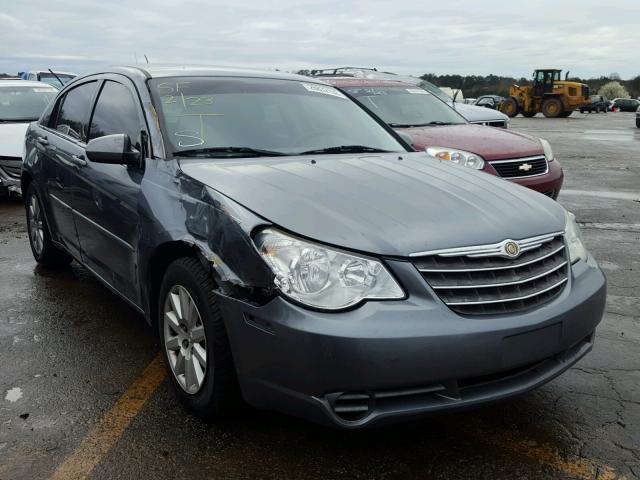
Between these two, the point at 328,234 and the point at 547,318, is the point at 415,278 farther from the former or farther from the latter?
the point at 547,318

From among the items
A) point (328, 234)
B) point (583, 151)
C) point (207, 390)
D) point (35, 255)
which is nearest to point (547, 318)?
point (328, 234)

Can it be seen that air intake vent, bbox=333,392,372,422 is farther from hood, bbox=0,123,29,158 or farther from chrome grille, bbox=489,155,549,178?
hood, bbox=0,123,29,158

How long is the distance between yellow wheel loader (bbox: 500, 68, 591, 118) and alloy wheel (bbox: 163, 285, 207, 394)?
38181 millimetres

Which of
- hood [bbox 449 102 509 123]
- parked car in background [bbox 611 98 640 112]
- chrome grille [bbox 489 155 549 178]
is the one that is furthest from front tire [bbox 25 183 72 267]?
parked car in background [bbox 611 98 640 112]

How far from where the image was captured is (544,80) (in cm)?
3781

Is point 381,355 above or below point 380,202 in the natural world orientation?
below

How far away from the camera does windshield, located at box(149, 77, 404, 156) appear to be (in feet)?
11.4

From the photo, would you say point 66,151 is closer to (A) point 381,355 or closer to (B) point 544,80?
(A) point 381,355

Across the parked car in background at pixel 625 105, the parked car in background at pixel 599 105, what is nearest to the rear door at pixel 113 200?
the parked car in background at pixel 599 105

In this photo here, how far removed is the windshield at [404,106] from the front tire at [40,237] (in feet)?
13.7

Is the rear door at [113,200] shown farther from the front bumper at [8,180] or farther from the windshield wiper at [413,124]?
the front bumper at [8,180]

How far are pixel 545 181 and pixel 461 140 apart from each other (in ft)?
3.25

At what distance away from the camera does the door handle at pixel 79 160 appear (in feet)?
13.4

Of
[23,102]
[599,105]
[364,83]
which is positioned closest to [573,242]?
[364,83]
